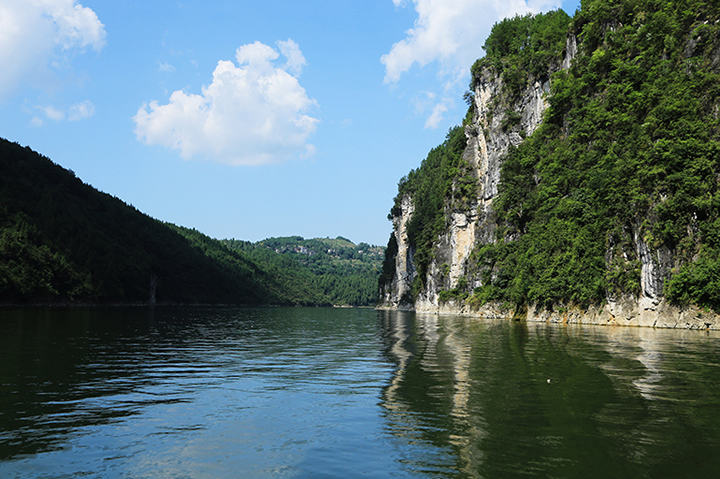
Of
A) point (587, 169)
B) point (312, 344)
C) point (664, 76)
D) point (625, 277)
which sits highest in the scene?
point (664, 76)

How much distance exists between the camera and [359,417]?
12.4 meters

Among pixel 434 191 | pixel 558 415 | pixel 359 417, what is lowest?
pixel 359 417

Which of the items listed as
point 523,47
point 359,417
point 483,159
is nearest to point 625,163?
point 359,417

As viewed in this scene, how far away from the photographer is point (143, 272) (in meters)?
146

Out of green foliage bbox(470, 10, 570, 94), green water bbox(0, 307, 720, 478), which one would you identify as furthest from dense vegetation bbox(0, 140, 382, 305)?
green foliage bbox(470, 10, 570, 94)

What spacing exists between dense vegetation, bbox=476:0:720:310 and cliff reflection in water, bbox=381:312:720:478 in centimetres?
2672

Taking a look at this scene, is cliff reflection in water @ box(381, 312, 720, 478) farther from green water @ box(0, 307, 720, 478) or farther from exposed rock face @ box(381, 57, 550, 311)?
exposed rock face @ box(381, 57, 550, 311)

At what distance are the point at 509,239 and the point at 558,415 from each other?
246 ft

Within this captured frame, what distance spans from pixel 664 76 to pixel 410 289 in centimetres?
11298

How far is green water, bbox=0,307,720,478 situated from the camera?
8867 mm

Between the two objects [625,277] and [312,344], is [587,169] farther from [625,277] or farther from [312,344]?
[312,344]

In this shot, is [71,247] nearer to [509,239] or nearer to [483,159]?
[483,159]

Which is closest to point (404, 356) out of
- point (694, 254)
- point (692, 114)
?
point (694, 254)

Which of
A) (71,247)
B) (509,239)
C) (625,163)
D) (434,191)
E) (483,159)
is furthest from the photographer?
(434,191)
